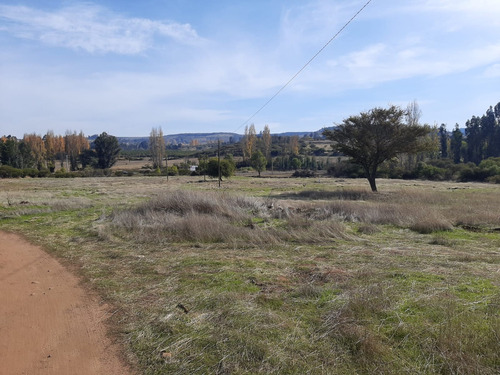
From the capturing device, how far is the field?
399cm

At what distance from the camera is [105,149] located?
8719 cm

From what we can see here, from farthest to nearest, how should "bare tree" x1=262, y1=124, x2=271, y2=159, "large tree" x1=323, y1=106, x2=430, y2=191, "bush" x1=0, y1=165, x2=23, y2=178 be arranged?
"bare tree" x1=262, y1=124, x2=271, y2=159, "bush" x1=0, y1=165, x2=23, y2=178, "large tree" x1=323, y1=106, x2=430, y2=191

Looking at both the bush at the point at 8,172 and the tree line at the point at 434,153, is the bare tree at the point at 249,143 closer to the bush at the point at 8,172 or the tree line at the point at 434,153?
the tree line at the point at 434,153

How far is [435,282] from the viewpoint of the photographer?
20.4 ft

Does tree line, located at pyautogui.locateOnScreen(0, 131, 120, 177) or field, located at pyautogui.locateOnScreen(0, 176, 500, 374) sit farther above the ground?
tree line, located at pyautogui.locateOnScreen(0, 131, 120, 177)

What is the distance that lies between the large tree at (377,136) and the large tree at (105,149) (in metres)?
68.7

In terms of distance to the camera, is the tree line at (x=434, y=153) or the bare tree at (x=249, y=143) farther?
the bare tree at (x=249, y=143)

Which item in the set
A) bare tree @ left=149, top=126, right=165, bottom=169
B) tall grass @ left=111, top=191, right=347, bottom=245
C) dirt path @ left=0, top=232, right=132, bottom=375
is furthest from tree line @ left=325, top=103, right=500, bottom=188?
bare tree @ left=149, top=126, right=165, bottom=169

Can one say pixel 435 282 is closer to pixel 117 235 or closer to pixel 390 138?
pixel 117 235

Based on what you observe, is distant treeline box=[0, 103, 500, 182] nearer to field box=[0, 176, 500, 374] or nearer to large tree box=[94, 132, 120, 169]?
large tree box=[94, 132, 120, 169]

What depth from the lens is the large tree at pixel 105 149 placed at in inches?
3428

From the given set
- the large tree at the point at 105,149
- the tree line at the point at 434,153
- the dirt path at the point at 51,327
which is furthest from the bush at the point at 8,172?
the dirt path at the point at 51,327

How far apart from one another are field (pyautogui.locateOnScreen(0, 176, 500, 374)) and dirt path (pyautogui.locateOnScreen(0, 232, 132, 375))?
11.5 inches

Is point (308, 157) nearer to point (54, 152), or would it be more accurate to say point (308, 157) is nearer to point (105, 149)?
point (105, 149)
